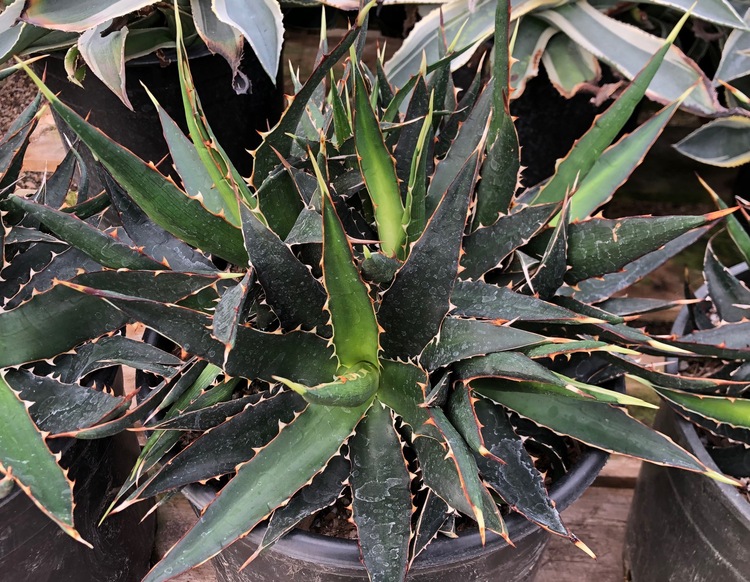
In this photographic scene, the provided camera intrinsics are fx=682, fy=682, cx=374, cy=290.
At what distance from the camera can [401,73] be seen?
1.13 metres

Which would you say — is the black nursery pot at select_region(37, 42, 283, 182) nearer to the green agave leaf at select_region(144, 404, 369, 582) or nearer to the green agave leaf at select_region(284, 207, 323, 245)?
the green agave leaf at select_region(284, 207, 323, 245)

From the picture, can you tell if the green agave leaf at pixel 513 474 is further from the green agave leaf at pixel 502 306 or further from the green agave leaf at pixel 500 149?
the green agave leaf at pixel 500 149

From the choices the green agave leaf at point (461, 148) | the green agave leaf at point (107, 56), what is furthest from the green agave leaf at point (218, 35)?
the green agave leaf at point (461, 148)

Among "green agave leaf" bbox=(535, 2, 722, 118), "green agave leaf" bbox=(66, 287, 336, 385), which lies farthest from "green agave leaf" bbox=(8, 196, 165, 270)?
"green agave leaf" bbox=(535, 2, 722, 118)

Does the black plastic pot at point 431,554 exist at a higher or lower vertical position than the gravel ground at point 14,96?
lower

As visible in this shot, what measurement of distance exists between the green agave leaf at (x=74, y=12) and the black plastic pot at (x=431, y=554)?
0.69 meters

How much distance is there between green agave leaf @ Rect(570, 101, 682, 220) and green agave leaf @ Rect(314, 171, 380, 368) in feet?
0.83

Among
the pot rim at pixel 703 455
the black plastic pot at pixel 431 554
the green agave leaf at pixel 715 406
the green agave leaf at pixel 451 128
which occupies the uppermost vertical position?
the green agave leaf at pixel 451 128

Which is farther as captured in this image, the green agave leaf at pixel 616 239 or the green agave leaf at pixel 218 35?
the green agave leaf at pixel 218 35

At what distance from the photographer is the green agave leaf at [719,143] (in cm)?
109

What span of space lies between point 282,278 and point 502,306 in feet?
0.58

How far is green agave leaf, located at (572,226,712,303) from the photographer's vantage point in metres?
0.67

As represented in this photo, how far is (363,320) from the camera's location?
528 mm

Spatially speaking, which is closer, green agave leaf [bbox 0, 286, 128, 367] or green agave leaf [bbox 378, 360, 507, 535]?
green agave leaf [bbox 378, 360, 507, 535]
